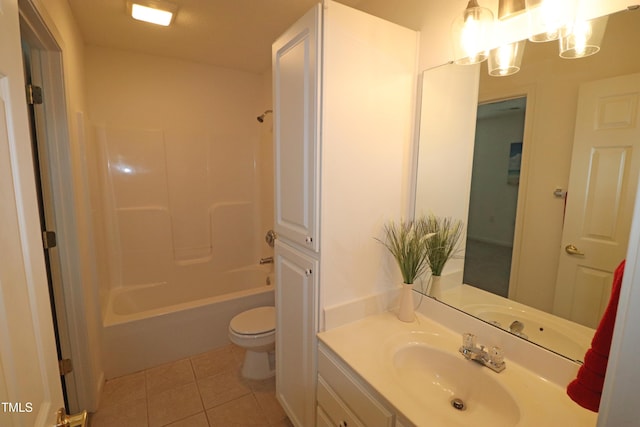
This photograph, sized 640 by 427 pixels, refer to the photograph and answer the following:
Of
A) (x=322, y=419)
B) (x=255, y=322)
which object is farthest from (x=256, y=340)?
(x=322, y=419)

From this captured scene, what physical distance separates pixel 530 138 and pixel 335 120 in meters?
0.74

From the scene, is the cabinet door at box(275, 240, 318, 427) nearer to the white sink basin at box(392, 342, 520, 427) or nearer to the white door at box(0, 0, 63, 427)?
the white sink basin at box(392, 342, 520, 427)

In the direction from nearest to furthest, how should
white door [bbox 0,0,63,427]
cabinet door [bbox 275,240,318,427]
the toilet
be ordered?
white door [bbox 0,0,63,427]
cabinet door [bbox 275,240,318,427]
the toilet

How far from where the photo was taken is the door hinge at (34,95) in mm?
1488

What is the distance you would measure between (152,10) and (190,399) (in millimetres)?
2480

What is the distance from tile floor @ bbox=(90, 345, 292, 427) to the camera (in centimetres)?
181

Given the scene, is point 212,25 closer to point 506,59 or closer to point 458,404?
point 506,59

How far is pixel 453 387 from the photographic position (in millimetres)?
1162

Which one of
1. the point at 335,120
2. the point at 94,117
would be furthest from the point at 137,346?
the point at 335,120

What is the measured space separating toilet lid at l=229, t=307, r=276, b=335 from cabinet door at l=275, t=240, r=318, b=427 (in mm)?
442

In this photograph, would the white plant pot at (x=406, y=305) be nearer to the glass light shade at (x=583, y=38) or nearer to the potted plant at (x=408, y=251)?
the potted plant at (x=408, y=251)

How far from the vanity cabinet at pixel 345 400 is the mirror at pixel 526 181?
0.58 meters

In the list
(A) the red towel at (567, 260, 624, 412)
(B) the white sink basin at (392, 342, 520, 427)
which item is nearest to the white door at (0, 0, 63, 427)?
Result: (B) the white sink basin at (392, 342, 520, 427)

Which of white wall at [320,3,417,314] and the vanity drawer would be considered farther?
white wall at [320,3,417,314]
